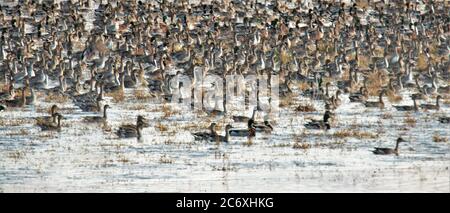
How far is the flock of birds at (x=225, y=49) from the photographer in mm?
20281

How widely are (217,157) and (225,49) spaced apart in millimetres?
8377

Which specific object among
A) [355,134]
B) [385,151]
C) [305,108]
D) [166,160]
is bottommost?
[166,160]

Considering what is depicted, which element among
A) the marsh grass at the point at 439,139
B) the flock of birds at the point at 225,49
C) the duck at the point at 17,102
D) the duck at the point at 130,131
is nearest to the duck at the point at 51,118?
the flock of birds at the point at 225,49

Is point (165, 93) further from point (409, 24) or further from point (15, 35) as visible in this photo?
point (409, 24)

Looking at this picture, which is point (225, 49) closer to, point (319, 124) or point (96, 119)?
point (96, 119)

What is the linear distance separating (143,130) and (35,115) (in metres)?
2.05

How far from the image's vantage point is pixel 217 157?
53.0 ft

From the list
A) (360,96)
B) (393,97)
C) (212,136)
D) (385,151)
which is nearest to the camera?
(385,151)

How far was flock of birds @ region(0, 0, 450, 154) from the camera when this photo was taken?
20.3 m

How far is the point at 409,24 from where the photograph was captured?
26734mm

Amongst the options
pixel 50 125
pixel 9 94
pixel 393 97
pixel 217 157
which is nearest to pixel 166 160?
pixel 217 157

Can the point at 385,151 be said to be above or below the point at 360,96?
below

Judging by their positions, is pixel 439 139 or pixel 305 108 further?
pixel 305 108
